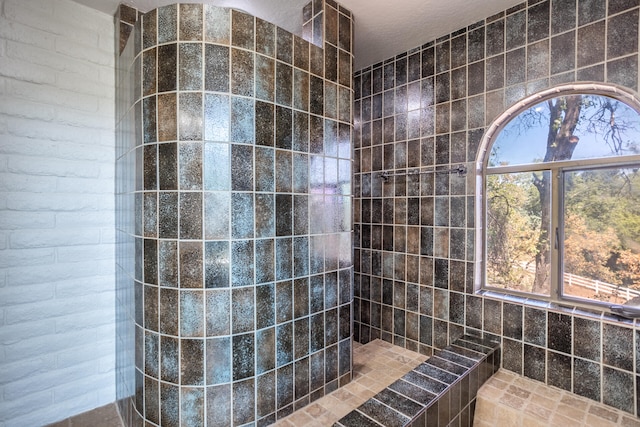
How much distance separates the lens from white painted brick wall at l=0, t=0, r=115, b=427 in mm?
1578

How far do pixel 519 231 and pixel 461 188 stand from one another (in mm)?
449

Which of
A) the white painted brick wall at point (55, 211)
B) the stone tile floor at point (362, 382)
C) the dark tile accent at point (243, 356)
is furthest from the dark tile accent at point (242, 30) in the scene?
the stone tile floor at point (362, 382)

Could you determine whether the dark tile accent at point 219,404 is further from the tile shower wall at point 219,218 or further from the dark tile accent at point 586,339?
the dark tile accent at point 586,339

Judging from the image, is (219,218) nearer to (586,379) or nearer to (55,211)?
(55,211)

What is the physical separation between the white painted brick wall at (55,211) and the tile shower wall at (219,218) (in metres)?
0.43

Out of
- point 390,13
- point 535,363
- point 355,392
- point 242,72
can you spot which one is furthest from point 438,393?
point 390,13

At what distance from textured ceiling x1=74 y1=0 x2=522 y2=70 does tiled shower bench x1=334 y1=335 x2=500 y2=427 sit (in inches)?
82.9

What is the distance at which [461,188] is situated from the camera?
6.68 feet

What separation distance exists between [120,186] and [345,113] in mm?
1432

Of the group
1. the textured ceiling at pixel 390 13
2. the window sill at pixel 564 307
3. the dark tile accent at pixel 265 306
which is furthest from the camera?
the textured ceiling at pixel 390 13

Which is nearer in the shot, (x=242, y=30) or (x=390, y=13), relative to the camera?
(x=242, y=30)

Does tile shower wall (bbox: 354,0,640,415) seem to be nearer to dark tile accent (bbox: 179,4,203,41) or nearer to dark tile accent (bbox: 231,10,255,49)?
dark tile accent (bbox: 231,10,255,49)

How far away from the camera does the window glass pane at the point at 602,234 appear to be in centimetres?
155

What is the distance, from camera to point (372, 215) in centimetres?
255
